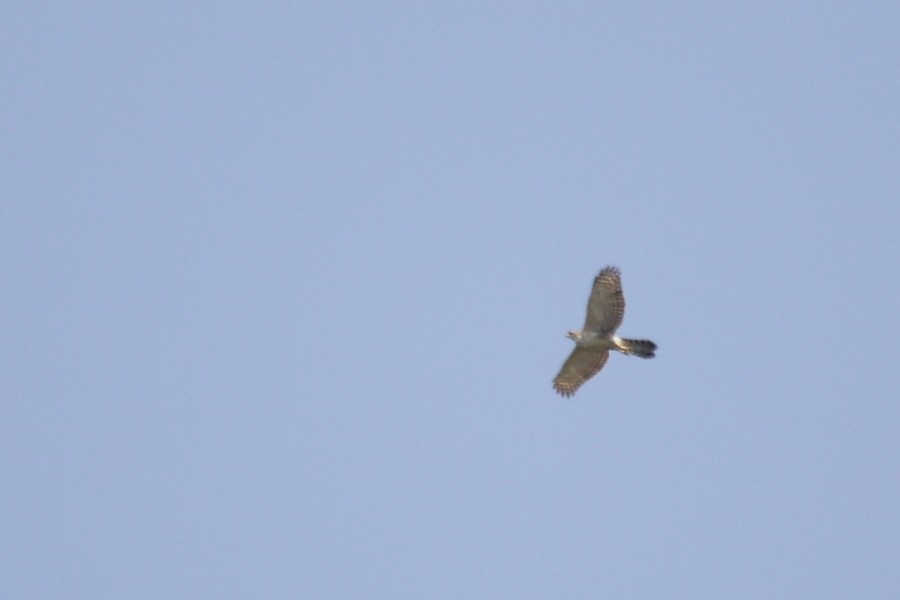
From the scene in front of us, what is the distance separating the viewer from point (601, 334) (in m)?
36.3

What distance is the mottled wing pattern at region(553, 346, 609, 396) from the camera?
122ft

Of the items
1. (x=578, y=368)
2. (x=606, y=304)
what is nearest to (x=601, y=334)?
(x=606, y=304)

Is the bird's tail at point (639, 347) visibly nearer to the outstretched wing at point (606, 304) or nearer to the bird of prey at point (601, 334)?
the bird of prey at point (601, 334)

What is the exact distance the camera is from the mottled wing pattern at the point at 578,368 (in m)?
37.1

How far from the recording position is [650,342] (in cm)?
3588

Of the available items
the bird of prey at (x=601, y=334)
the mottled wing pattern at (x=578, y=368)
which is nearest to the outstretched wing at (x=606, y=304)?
the bird of prey at (x=601, y=334)

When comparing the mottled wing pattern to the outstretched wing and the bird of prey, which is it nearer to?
→ the bird of prey

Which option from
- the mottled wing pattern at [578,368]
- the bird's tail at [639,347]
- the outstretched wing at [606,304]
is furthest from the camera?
the mottled wing pattern at [578,368]

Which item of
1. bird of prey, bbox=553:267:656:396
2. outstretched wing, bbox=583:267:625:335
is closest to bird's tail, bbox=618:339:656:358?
bird of prey, bbox=553:267:656:396

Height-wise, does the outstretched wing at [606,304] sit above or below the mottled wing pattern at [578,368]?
above

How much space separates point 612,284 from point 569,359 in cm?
251

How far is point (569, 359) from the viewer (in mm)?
37281

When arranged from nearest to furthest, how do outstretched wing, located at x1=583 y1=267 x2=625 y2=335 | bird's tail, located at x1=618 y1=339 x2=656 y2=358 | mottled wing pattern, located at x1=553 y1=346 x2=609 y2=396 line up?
outstretched wing, located at x1=583 y1=267 x2=625 y2=335 < bird's tail, located at x1=618 y1=339 x2=656 y2=358 < mottled wing pattern, located at x1=553 y1=346 x2=609 y2=396

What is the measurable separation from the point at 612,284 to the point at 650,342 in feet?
5.08
